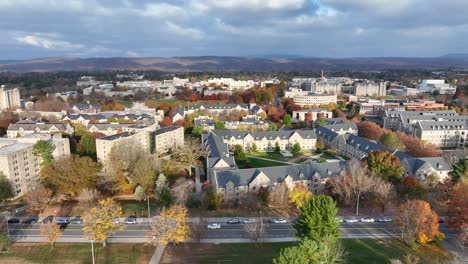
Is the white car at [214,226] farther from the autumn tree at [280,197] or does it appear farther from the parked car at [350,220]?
the parked car at [350,220]

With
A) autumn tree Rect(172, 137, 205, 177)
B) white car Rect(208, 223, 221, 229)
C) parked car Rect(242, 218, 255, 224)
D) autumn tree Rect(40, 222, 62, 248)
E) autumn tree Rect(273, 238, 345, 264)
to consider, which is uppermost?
autumn tree Rect(273, 238, 345, 264)

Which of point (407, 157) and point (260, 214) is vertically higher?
point (407, 157)

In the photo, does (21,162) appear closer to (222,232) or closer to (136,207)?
(136,207)

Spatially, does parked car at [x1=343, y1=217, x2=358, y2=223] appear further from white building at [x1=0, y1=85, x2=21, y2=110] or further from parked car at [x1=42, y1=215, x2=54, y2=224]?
white building at [x1=0, y1=85, x2=21, y2=110]

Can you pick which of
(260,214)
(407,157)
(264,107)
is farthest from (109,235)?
(264,107)

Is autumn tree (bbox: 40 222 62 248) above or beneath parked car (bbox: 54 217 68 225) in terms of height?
above

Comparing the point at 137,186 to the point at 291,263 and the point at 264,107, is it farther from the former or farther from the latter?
the point at 264,107

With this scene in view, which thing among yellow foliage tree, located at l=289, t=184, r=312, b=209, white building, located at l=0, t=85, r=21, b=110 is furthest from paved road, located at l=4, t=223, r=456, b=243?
white building, located at l=0, t=85, r=21, b=110

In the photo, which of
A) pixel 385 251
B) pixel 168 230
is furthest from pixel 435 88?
pixel 168 230
